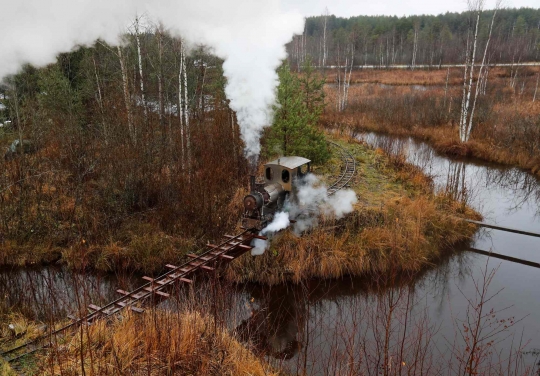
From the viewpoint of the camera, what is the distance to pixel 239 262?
38.4 ft

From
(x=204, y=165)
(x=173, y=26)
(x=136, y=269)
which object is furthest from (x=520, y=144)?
(x=136, y=269)

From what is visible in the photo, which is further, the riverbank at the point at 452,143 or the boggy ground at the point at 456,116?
the boggy ground at the point at 456,116

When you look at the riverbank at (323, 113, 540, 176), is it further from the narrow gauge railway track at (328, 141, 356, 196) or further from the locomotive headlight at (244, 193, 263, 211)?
the locomotive headlight at (244, 193, 263, 211)

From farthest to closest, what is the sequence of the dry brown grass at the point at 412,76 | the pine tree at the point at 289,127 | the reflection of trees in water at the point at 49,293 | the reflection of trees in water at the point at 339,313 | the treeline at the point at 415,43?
the treeline at the point at 415,43
the dry brown grass at the point at 412,76
the pine tree at the point at 289,127
the reflection of trees in water at the point at 339,313
the reflection of trees in water at the point at 49,293

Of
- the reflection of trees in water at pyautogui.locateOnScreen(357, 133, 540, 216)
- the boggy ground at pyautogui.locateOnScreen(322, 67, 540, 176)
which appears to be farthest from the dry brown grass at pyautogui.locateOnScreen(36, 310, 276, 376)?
the boggy ground at pyautogui.locateOnScreen(322, 67, 540, 176)

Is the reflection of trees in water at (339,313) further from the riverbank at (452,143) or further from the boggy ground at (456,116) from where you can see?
the boggy ground at (456,116)

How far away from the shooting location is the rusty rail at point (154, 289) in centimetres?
666

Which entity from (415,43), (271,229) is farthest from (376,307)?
(415,43)

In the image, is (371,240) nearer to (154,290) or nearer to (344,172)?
(344,172)

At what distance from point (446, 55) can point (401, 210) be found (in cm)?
4945

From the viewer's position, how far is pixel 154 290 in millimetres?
6906

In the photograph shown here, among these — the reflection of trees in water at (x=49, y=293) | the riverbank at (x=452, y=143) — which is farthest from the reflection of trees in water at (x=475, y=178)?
the reflection of trees in water at (x=49, y=293)

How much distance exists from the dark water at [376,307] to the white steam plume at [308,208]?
177 cm

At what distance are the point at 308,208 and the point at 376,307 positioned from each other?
13.0ft
